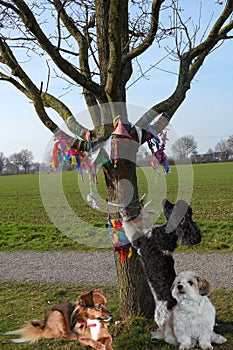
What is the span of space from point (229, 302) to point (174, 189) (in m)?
2.29

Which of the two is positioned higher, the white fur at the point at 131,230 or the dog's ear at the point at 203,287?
the white fur at the point at 131,230

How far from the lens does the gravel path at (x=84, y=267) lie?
7.10m

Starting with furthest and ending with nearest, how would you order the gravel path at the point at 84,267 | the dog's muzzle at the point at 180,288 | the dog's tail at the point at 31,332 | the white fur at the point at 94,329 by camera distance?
the gravel path at the point at 84,267 < the dog's tail at the point at 31,332 < the white fur at the point at 94,329 < the dog's muzzle at the point at 180,288

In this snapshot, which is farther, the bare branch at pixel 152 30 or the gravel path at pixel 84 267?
the gravel path at pixel 84 267

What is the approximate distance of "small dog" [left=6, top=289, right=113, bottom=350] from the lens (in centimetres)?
419

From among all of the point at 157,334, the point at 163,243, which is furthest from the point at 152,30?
the point at 157,334

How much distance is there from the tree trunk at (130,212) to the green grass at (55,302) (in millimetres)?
167

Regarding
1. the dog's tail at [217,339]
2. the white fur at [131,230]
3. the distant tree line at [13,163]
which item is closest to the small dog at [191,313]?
the dog's tail at [217,339]

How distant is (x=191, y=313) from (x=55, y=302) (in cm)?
267

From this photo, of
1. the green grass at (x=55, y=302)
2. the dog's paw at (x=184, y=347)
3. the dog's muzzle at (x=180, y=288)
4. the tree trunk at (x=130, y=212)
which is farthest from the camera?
the tree trunk at (x=130, y=212)

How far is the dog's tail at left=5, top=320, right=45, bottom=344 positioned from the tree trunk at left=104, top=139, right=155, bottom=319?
0.98 meters

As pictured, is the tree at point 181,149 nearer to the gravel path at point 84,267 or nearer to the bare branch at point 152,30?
the bare branch at point 152,30

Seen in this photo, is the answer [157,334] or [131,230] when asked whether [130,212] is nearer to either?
[131,230]

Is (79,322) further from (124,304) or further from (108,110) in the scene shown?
(108,110)
